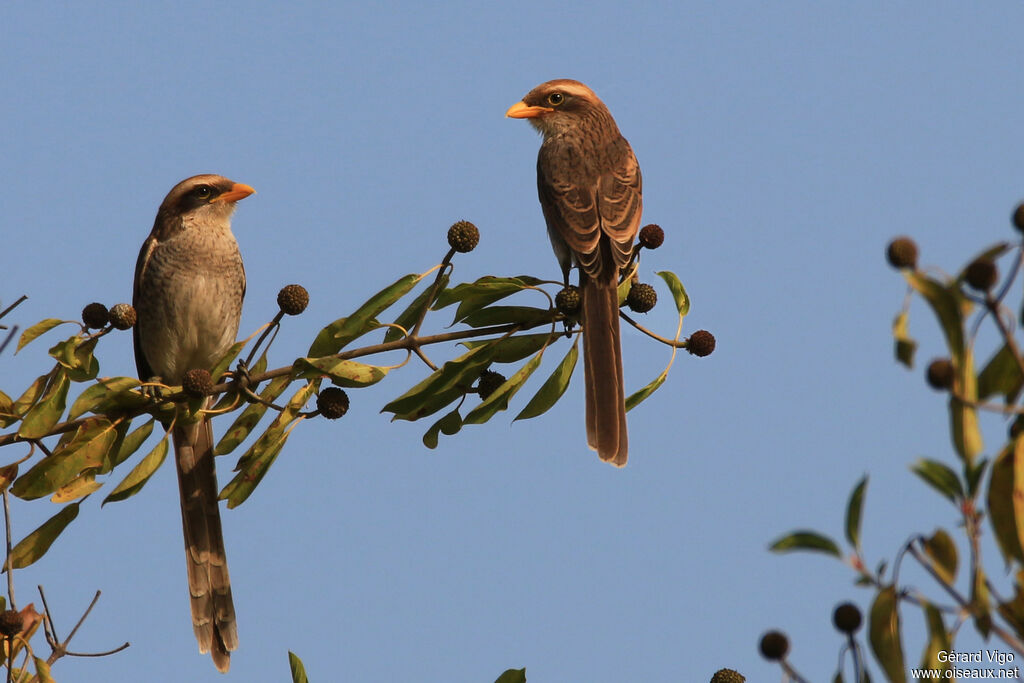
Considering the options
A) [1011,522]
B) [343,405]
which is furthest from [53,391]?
[1011,522]

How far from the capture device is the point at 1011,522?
2.37 m

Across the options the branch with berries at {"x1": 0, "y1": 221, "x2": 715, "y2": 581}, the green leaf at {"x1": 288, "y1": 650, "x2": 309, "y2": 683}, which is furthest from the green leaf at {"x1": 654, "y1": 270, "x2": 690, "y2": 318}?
the green leaf at {"x1": 288, "y1": 650, "x2": 309, "y2": 683}

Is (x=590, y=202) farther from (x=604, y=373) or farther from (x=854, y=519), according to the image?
(x=854, y=519)

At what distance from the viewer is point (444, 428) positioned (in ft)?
15.8

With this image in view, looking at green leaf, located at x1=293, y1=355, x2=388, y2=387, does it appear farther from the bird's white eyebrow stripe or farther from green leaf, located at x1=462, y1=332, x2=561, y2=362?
the bird's white eyebrow stripe

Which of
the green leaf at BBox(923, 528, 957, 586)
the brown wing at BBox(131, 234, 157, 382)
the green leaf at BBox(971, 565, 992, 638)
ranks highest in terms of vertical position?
the brown wing at BBox(131, 234, 157, 382)

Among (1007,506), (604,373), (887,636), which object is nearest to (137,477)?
(604,373)

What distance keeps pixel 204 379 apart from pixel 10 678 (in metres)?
1.15

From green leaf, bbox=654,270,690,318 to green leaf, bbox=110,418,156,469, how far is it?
1994 mm

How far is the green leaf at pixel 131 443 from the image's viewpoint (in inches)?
183

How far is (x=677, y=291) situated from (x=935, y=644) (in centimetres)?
264

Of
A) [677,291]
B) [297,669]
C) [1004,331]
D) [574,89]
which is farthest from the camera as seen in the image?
[574,89]

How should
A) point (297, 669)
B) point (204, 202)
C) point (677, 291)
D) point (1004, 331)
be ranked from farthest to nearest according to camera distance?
point (204, 202)
point (677, 291)
point (297, 669)
point (1004, 331)

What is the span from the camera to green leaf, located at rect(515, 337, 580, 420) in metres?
4.82
